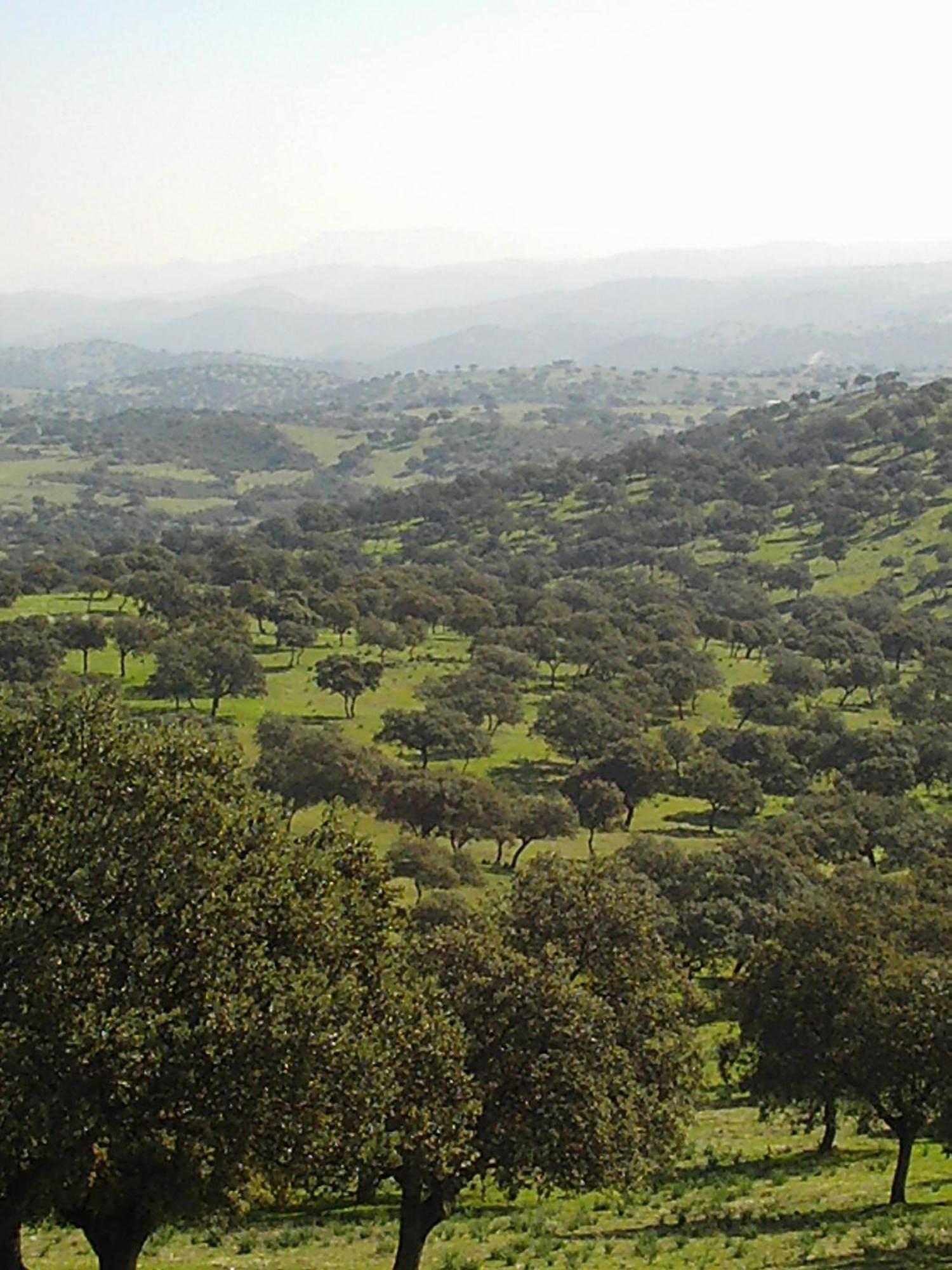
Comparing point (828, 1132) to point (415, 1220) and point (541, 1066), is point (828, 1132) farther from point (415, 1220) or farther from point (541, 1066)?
point (415, 1220)

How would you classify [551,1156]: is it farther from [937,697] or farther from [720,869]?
[937,697]

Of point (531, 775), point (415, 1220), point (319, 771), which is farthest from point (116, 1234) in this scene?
point (531, 775)

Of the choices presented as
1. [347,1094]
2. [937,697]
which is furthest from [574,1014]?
[937,697]

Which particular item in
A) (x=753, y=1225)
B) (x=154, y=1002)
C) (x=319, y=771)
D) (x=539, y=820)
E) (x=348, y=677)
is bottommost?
(x=539, y=820)

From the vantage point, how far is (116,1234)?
59.9ft

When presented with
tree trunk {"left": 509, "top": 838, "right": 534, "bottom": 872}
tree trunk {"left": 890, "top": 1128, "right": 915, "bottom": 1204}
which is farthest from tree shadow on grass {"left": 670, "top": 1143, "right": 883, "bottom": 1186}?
tree trunk {"left": 509, "top": 838, "right": 534, "bottom": 872}

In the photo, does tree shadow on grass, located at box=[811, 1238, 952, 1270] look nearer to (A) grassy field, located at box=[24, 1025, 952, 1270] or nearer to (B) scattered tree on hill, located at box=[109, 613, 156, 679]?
(A) grassy field, located at box=[24, 1025, 952, 1270]

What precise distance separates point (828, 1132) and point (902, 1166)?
686cm

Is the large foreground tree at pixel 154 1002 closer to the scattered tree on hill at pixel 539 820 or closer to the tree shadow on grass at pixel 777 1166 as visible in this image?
the tree shadow on grass at pixel 777 1166

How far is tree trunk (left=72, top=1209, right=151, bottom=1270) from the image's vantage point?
18.2m

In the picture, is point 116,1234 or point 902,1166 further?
point 902,1166

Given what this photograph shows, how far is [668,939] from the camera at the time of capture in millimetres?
55875

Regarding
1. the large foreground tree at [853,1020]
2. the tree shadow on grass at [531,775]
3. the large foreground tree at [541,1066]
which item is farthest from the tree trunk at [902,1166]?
the tree shadow on grass at [531,775]

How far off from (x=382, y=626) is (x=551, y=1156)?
344 ft
